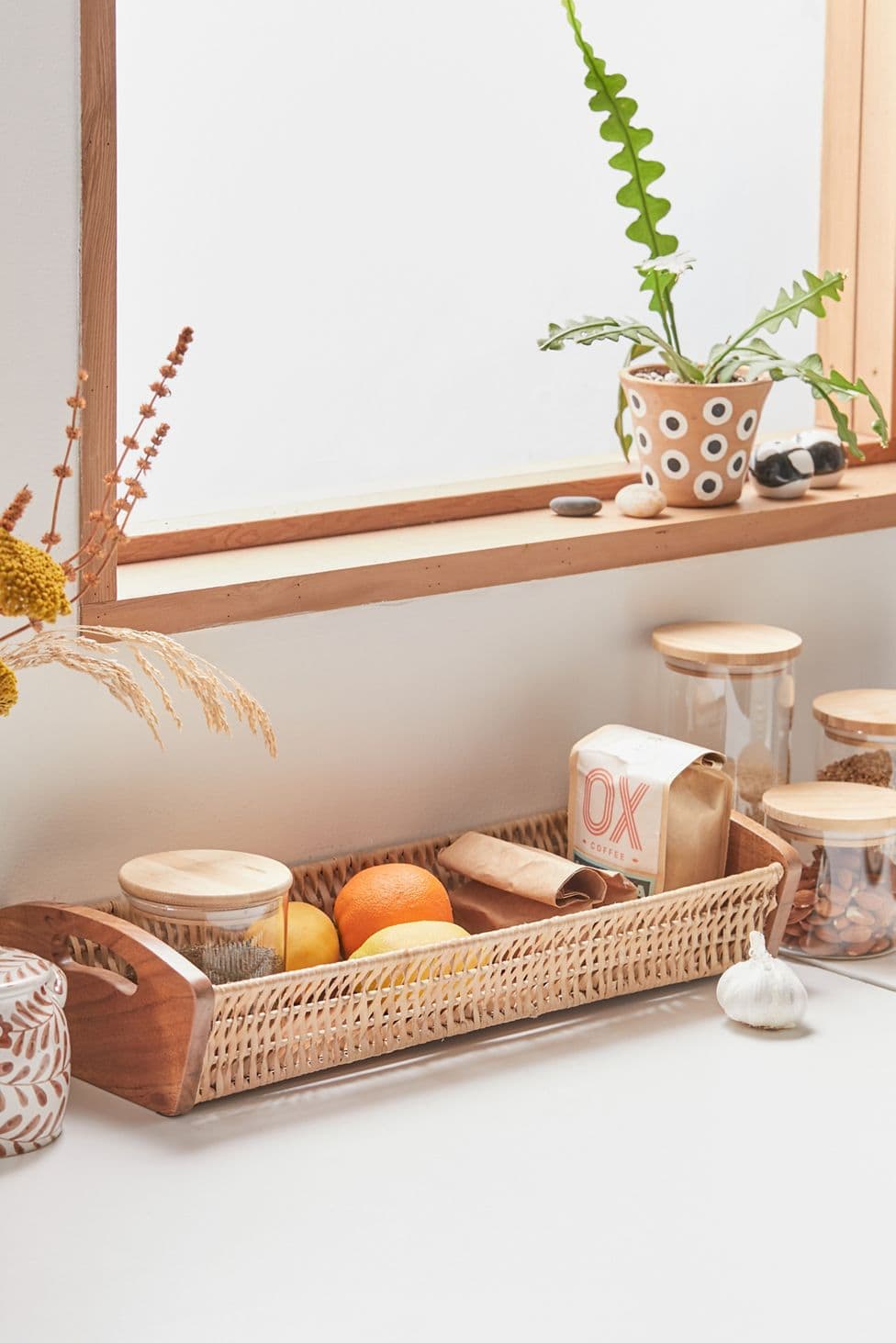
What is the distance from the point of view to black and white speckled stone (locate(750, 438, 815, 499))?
1.74 metres

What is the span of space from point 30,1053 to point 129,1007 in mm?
86

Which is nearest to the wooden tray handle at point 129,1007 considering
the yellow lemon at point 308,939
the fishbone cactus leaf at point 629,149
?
the yellow lemon at point 308,939

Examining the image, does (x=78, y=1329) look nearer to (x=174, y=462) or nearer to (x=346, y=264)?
(x=174, y=462)

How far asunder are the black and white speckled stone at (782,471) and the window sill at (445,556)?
14 mm

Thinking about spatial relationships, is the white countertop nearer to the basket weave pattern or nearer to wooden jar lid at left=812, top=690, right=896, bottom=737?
the basket weave pattern

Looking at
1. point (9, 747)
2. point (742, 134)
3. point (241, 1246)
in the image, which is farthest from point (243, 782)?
point (742, 134)

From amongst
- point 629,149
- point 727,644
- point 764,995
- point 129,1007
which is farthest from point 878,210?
point 129,1007

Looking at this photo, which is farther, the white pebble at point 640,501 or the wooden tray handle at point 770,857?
the white pebble at point 640,501

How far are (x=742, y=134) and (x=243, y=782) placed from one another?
0.95m

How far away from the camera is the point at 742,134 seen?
187 centimetres

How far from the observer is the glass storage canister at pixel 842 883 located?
1.43 metres

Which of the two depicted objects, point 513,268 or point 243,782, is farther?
point 513,268

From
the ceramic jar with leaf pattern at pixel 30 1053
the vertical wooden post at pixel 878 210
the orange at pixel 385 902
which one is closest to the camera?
the ceramic jar with leaf pattern at pixel 30 1053

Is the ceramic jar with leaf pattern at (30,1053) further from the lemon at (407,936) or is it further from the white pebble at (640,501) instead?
the white pebble at (640,501)
